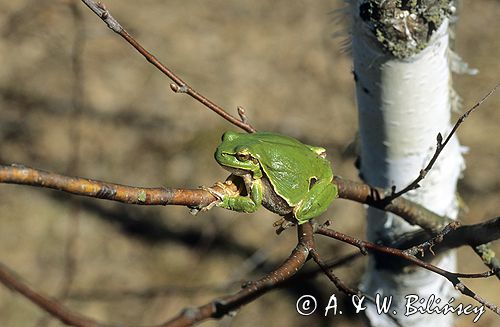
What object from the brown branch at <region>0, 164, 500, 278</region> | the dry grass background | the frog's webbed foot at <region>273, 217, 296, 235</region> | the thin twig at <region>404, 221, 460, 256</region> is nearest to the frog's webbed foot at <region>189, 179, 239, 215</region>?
the brown branch at <region>0, 164, 500, 278</region>

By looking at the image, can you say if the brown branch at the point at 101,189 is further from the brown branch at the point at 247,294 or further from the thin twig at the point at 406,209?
the thin twig at the point at 406,209

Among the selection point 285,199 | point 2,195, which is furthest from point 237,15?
point 285,199

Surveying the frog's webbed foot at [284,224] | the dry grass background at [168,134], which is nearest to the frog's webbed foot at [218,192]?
the frog's webbed foot at [284,224]

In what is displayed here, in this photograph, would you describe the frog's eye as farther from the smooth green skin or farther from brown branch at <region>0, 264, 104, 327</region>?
brown branch at <region>0, 264, 104, 327</region>

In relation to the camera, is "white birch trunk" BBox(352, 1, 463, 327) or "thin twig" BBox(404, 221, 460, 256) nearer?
"thin twig" BBox(404, 221, 460, 256)

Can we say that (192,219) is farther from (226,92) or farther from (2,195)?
(2,195)
